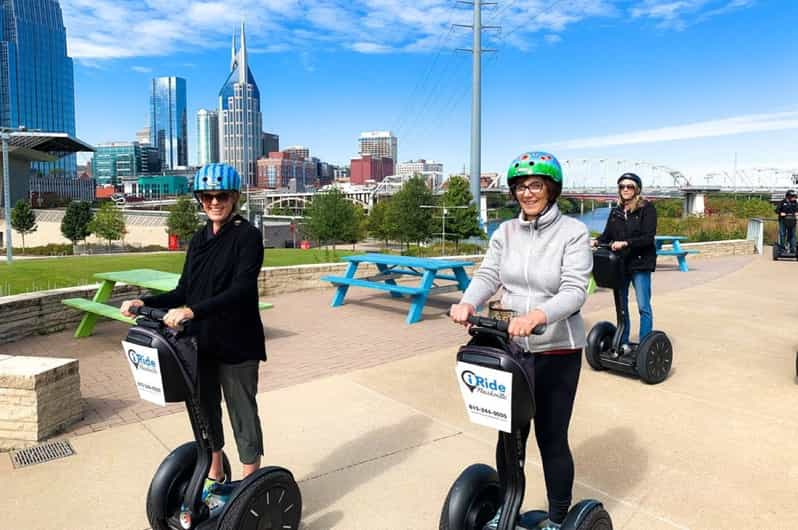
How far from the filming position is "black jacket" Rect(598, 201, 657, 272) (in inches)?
219

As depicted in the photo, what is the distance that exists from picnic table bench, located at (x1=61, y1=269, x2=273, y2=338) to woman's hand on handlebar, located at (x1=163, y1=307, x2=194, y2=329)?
4.26 meters

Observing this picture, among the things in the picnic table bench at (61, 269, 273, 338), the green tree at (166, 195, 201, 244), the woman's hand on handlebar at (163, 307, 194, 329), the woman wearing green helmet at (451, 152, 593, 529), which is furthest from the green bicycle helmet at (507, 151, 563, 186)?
the green tree at (166, 195, 201, 244)

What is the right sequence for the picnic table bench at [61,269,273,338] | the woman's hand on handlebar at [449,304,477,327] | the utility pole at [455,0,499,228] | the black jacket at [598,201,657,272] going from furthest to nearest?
the utility pole at [455,0,499,228] < the picnic table bench at [61,269,273,338] < the black jacket at [598,201,657,272] < the woman's hand on handlebar at [449,304,477,327]

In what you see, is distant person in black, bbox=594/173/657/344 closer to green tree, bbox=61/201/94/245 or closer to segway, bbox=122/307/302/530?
segway, bbox=122/307/302/530

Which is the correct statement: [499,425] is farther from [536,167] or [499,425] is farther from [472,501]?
[536,167]

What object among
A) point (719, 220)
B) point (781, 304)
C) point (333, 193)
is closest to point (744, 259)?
point (719, 220)

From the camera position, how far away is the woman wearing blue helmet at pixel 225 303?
9.45 ft

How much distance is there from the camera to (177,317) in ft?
8.50

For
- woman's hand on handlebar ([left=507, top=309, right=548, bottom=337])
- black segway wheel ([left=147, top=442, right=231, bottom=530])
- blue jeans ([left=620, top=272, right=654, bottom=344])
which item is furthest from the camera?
blue jeans ([left=620, top=272, right=654, bottom=344])

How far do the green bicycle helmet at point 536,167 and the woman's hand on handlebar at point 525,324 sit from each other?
2.04ft

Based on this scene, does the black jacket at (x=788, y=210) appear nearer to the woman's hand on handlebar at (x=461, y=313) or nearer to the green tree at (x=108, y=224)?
the woman's hand on handlebar at (x=461, y=313)

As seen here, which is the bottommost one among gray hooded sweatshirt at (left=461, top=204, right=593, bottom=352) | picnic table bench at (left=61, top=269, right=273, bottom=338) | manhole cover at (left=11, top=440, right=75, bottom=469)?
manhole cover at (left=11, top=440, right=75, bottom=469)

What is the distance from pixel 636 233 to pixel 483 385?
12.4ft

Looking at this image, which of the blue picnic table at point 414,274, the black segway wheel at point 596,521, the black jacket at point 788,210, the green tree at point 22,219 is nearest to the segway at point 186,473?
the black segway wheel at point 596,521
